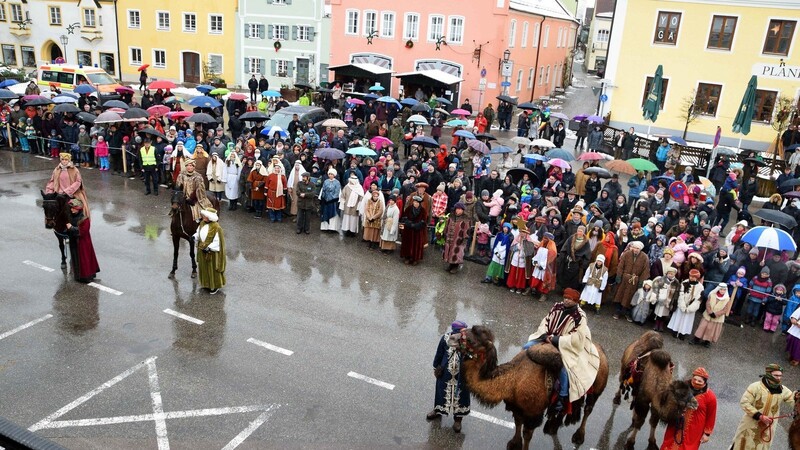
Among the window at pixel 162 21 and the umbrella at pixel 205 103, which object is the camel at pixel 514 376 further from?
the window at pixel 162 21

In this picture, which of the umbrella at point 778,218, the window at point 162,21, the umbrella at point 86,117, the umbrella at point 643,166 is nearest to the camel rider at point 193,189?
the umbrella at point 86,117

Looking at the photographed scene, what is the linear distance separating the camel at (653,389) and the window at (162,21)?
41678 mm

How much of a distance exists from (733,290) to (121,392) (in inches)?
403

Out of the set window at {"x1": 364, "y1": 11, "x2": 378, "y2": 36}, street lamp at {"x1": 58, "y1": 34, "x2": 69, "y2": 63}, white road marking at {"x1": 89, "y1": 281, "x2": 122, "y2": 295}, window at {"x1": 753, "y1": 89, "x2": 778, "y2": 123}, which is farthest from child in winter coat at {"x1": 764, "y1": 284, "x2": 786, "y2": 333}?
street lamp at {"x1": 58, "y1": 34, "x2": 69, "y2": 63}

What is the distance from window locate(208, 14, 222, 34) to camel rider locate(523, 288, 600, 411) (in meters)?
39.0

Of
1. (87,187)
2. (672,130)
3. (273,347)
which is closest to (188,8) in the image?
(87,187)

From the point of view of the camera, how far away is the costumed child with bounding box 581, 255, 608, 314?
11586mm

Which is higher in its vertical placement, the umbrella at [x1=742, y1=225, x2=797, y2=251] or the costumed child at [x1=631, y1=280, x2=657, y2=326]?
the umbrella at [x1=742, y1=225, x2=797, y2=251]

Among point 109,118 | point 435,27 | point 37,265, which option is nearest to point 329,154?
point 37,265

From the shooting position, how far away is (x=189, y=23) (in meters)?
41.9

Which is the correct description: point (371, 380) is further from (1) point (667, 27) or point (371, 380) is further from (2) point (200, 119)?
(1) point (667, 27)

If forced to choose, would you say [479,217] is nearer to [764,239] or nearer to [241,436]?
[764,239]

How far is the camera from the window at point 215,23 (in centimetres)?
4128

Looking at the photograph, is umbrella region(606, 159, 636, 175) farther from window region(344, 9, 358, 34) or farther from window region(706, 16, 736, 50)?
window region(344, 9, 358, 34)
